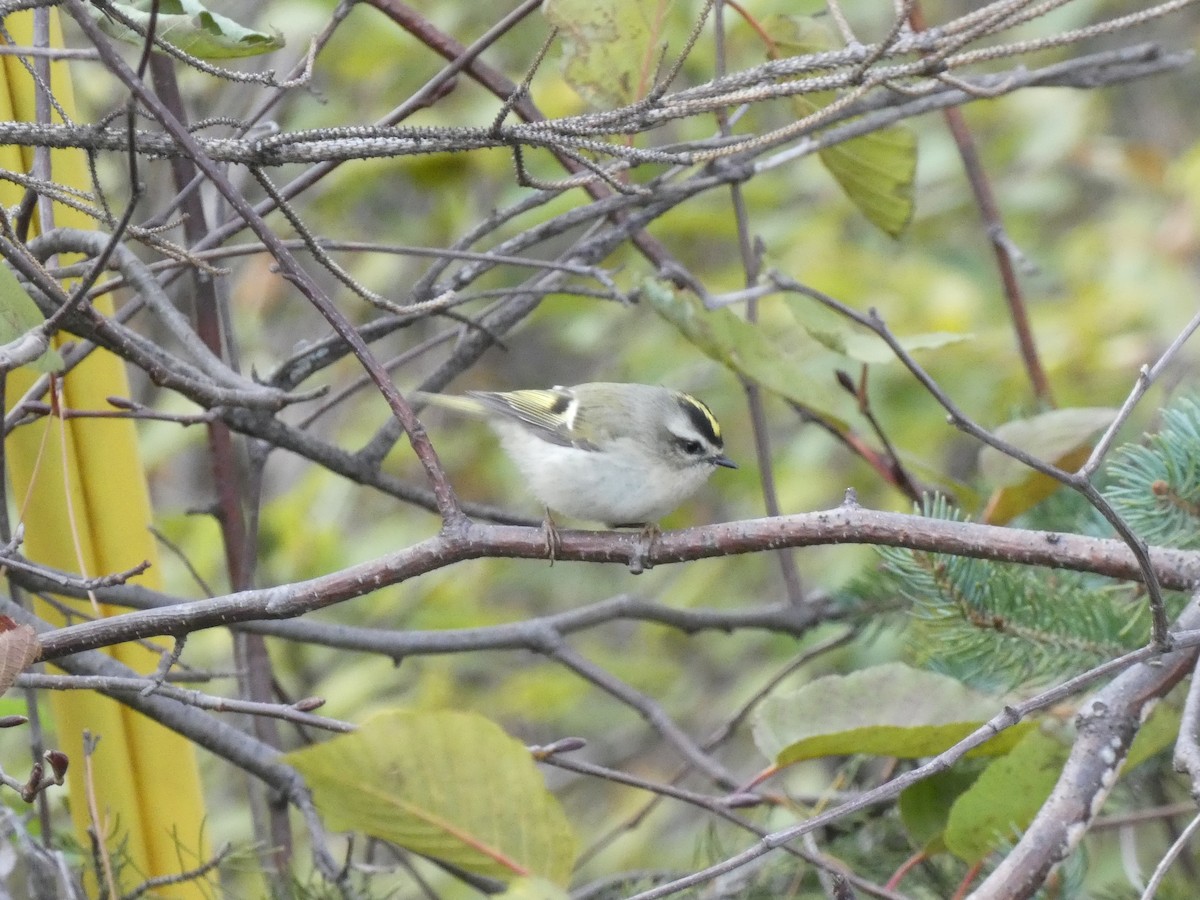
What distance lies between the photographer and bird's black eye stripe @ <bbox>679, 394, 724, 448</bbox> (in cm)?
251

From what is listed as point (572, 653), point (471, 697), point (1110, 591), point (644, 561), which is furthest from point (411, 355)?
point (471, 697)

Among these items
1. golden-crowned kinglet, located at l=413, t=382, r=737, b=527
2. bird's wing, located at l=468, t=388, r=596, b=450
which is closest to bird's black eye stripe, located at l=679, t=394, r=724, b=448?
golden-crowned kinglet, located at l=413, t=382, r=737, b=527

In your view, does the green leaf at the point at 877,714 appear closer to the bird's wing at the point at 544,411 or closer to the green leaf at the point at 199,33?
the bird's wing at the point at 544,411

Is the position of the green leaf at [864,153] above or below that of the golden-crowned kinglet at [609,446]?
above

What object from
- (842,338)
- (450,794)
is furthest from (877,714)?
(450,794)

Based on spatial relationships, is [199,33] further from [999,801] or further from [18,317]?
[999,801]

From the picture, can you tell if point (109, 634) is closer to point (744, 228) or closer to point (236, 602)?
point (236, 602)

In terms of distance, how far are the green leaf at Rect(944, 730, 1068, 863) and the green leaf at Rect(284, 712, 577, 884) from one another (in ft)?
2.48

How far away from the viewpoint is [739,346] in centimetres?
189

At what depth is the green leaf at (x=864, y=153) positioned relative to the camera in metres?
2.21

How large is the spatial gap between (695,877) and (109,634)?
26.2 inches

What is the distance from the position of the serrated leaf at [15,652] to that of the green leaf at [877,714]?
938 mm

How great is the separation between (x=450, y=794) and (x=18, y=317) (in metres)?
0.74

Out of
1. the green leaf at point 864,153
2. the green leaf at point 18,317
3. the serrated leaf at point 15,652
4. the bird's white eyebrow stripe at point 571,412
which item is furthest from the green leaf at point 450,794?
the bird's white eyebrow stripe at point 571,412
